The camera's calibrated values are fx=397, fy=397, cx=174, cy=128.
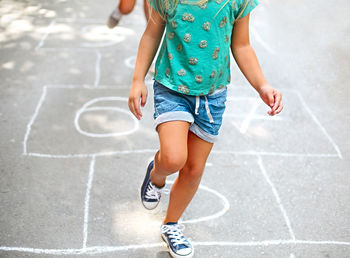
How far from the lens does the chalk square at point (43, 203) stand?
2.31 metres

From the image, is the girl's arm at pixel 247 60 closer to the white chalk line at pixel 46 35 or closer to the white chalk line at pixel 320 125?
the white chalk line at pixel 320 125

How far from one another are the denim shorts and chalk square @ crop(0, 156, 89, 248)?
952 mm

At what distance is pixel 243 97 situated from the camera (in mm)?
3971

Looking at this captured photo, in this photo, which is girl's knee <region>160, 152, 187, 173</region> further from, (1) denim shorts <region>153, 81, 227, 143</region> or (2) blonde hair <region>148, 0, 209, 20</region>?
(2) blonde hair <region>148, 0, 209, 20</region>

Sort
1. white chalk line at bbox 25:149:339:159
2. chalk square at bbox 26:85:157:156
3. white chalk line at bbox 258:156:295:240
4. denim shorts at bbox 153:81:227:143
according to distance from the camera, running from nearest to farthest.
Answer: denim shorts at bbox 153:81:227:143, white chalk line at bbox 258:156:295:240, white chalk line at bbox 25:149:339:159, chalk square at bbox 26:85:157:156

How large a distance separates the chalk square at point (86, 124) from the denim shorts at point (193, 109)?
1.24 m

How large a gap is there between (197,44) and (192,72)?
0.13 metres

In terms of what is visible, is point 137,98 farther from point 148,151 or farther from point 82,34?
point 82,34

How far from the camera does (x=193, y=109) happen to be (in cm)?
195

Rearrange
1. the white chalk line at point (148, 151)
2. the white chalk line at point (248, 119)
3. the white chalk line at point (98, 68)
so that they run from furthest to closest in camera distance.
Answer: the white chalk line at point (98, 68), the white chalk line at point (248, 119), the white chalk line at point (148, 151)

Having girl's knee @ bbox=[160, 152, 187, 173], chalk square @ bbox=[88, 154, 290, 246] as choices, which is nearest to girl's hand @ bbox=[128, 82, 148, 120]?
girl's knee @ bbox=[160, 152, 187, 173]

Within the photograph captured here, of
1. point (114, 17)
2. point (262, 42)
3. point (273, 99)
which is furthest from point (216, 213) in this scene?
point (262, 42)

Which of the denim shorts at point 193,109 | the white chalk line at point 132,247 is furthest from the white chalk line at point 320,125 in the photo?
the denim shorts at point 193,109

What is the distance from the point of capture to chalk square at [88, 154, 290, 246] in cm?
242
